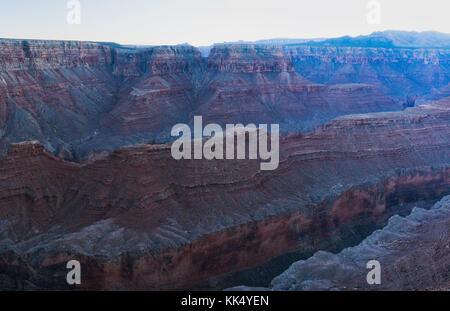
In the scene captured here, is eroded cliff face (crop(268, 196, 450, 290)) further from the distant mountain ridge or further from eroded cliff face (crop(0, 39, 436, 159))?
the distant mountain ridge

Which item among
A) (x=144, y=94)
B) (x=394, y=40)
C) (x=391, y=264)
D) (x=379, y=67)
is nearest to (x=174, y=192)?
(x=391, y=264)

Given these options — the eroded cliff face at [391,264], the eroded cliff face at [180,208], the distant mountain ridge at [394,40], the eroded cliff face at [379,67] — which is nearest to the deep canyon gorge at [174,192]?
the eroded cliff face at [180,208]

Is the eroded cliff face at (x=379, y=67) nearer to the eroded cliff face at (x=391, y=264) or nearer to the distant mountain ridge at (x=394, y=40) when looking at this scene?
the distant mountain ridge at (x=394, y=40)

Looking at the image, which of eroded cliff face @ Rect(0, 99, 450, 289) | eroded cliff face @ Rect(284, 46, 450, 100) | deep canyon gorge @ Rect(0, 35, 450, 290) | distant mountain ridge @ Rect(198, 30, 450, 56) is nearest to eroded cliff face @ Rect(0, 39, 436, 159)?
deep canyon gorge @ Rect(0, 35, 450, 290)

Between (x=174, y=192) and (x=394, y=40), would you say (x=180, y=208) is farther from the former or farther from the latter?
(x=394, y=40)

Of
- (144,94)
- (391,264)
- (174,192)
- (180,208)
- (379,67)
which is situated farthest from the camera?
(379,67)

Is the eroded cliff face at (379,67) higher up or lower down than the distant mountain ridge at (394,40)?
lower down

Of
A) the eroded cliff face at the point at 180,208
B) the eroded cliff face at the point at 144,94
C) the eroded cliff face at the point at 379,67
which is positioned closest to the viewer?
the eroded cliff face at the point at 180,208

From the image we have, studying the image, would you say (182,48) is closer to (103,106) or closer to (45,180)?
(103,106)

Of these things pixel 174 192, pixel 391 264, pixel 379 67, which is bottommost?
pixel 391 264

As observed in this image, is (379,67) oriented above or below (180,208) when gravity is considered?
above
